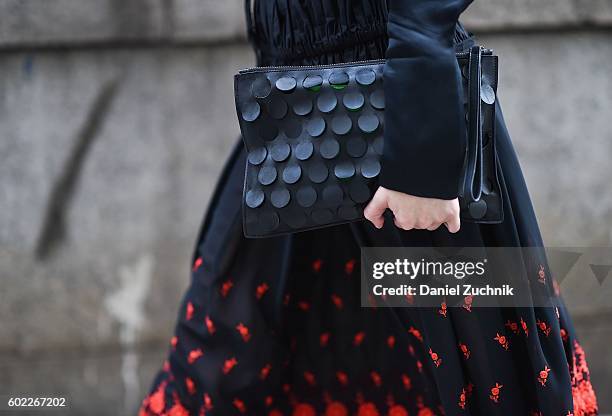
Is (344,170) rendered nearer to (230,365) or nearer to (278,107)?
(278,107)

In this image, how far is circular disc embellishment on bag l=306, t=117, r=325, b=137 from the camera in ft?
3.68

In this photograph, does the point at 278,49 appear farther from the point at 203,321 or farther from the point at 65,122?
the point at 65,122

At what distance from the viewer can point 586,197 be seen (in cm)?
259

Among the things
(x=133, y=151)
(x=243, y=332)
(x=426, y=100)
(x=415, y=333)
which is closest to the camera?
(x=426, y=100)

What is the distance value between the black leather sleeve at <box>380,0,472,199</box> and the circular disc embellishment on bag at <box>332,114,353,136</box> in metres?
0.08

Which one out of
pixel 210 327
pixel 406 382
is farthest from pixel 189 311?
pixel 406 382

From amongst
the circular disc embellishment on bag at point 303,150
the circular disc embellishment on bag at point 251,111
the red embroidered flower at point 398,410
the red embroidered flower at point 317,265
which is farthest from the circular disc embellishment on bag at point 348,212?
the red embroidered flower at point 398,410

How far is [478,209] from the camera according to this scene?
3.63ft

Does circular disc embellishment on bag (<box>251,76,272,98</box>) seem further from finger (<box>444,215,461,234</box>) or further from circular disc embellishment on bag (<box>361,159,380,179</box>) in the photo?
finger (<box>444,215,461,234</box>)

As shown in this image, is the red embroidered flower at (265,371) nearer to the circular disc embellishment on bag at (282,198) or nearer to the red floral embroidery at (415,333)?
the red floral embroidery at (415,333)

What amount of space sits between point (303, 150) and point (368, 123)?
0.38 ft

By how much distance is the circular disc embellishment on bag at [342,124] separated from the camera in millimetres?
1109

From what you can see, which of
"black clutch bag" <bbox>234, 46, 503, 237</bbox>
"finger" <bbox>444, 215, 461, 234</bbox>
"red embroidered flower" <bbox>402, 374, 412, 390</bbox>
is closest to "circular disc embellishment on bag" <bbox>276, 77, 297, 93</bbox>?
"black clutch bag" <bbox>234, 46, 503, 237</bbox>

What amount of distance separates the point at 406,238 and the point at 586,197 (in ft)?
5.23
